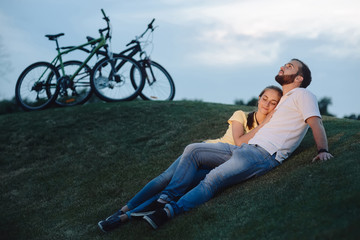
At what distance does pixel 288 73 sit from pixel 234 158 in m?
1.23

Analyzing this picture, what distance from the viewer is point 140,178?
19.4 ft

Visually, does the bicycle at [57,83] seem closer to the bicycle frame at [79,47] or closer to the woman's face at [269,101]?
the bicycle frame at [79,47]

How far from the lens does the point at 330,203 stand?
315cm

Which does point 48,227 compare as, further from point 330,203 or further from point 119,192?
point 330,203

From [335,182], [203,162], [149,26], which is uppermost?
[149,26]

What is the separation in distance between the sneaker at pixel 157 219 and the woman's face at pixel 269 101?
1.77 meters

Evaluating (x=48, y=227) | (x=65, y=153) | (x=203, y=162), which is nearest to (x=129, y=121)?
(x=65, y=153)

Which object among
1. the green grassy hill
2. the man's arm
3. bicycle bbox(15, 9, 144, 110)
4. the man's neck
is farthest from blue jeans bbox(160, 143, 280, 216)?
bicycle bbox(15, 9, 144, 110)

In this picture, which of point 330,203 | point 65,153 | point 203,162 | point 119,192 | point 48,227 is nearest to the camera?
point 330,203

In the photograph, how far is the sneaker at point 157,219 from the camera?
3783 mm

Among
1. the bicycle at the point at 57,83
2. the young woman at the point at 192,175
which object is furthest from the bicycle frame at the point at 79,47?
the young woman at the point at 192,175

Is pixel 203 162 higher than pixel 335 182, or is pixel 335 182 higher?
pixel 203 162

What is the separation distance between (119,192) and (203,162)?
1838 mm

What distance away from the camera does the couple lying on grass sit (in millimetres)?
3994
